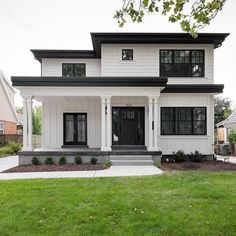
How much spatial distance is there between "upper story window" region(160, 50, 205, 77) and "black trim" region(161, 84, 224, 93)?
0.84m

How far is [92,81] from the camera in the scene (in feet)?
42.5

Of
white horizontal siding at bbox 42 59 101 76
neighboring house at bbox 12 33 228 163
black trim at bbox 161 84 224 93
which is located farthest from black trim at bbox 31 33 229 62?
black trim at bbox 161 84 224 93

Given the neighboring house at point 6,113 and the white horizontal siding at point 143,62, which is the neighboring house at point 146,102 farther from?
the neighboring house at point 6,113

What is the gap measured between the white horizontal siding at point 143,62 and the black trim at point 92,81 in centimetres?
212

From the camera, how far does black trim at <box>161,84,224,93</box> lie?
14555 millimetres

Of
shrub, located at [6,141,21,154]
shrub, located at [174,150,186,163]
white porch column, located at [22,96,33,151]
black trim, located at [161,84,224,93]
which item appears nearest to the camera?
white porch column, located at [22,96,33,151]

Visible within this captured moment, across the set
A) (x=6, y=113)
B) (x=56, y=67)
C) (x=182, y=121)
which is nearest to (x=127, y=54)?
(x=56, y=67)

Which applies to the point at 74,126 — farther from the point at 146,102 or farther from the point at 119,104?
the point at 146,102

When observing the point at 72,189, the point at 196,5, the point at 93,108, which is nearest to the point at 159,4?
the point at 196,5

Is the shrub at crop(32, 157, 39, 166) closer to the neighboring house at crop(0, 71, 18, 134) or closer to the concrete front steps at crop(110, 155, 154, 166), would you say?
the concrete front steps at crop(110, 155, 154, 166)

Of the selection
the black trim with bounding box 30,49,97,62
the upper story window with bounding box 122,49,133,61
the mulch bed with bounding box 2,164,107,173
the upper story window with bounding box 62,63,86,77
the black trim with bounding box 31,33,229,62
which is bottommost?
the mulch bed with bounding box 2,164,107,173

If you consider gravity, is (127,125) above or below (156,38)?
below

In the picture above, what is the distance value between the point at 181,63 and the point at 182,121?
317cm

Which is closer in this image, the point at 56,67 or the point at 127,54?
the point at 127,54
